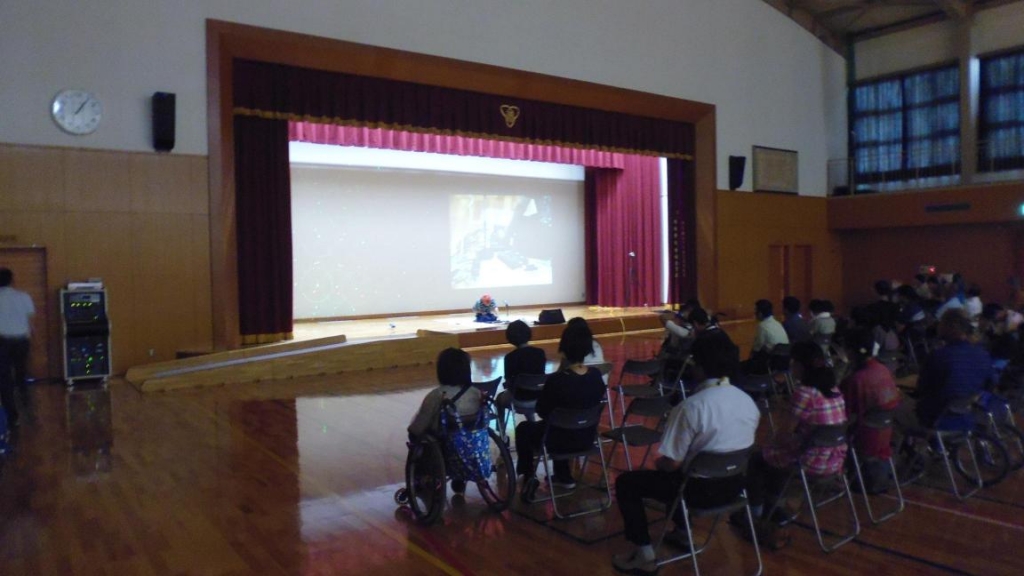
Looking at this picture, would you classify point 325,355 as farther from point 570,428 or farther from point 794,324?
point 570,428

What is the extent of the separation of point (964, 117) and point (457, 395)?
46.4 ft

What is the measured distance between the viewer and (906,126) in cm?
1547

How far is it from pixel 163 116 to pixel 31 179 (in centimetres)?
149

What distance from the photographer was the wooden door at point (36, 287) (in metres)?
7.90

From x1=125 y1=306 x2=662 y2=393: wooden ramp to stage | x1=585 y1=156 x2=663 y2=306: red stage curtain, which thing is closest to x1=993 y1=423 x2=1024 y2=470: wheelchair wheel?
x1=125 y1=306 x2=662 y2=393: wooden ramp to stage

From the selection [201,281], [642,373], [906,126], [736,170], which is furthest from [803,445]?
[906,126]

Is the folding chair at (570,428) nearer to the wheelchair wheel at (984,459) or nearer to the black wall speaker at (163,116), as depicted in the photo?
the wheelchair wheel at (984,459)

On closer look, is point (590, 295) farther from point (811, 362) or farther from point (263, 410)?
point (811, 362)

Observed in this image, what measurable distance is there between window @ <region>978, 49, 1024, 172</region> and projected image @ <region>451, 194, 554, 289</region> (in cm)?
848

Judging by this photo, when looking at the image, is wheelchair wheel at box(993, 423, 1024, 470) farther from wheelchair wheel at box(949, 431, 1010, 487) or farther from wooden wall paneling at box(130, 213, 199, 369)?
wooden wall paneling at box(130, 213, 199, 369)

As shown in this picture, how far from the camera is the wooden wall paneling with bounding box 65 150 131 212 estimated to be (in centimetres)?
810

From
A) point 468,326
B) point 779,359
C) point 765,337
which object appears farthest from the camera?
point 468,326

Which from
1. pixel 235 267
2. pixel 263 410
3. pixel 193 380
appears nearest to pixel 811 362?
pixel 263 410

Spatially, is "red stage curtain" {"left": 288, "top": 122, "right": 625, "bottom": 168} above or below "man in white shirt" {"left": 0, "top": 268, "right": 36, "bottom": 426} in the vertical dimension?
above
